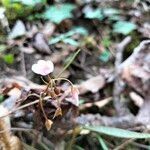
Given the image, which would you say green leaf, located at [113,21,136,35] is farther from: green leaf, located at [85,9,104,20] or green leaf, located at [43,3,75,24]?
green leaf, located at [43,3,75,24]

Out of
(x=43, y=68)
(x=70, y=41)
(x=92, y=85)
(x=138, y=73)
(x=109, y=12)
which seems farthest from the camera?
(x=109, y=12)

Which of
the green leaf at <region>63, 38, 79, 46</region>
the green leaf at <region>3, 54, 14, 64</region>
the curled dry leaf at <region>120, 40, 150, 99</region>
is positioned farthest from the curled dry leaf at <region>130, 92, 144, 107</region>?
the green leaf at <region>3, 54, 14, 64</region>

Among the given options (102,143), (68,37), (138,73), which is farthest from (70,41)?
(102,143)

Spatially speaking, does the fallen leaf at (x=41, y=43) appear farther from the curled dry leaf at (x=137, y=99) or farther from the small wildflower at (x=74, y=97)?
the small wildflower at (x=74, y=97)

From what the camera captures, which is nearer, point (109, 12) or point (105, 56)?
point (105, 56)

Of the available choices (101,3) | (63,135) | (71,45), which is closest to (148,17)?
(101,3)

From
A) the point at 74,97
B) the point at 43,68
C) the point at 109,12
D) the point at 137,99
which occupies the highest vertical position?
the point at 43,68

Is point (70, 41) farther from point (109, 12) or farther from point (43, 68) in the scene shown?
point (43, 68)
